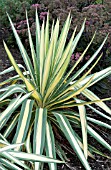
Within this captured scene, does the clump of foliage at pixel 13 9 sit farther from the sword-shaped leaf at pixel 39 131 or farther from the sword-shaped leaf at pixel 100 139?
the sword-shaped leaf at pixel 100 139

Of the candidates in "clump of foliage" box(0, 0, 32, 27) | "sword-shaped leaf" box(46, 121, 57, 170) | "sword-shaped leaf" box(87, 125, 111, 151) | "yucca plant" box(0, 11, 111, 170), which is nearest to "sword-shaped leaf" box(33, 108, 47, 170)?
"yucca plant" box(0, 11, 111, 170)

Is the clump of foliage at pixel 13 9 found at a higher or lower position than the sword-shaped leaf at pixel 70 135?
higher

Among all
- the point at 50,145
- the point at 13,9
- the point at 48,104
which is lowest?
the point at 50,145

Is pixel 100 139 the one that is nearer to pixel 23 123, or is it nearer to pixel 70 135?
pixel 70 135

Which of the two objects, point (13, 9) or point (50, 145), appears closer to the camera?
point (50, 145)

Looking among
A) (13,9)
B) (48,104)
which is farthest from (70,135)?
(13,9)

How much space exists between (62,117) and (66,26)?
848 millimetres

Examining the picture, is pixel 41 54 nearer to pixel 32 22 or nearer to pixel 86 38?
pixel 86 38

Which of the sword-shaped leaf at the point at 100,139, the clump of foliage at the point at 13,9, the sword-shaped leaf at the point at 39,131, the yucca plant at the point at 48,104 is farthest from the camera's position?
the clump of foliage at the point at 13,9

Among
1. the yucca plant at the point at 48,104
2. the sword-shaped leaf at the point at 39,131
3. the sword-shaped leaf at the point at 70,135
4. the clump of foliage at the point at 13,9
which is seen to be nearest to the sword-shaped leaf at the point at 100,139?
the yucca plant at the point at 48,104

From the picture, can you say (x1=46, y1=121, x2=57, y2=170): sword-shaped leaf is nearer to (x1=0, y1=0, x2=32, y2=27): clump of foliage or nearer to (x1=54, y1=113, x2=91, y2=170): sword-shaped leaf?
(x1=54, y1=113, x2=91, y2=170): sword-shaped leaf

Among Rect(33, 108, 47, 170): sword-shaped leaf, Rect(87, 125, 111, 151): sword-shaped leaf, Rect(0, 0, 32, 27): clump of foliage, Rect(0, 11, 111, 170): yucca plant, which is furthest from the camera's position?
Rect(0, 0, 32, 27): clump of foliage

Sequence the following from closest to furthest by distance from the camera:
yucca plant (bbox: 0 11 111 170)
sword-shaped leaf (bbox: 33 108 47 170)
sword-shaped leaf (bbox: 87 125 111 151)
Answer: sword-shaped leaf (bbox: 33 108 47 170)
yucca plant (bbox: 0 11 111 170)
sword-shaped leaf (bbox: 87 125 111 151)

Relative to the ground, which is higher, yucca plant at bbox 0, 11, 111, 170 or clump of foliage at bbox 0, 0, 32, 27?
clump of foliage at bbox 0, 0, 32, 27
